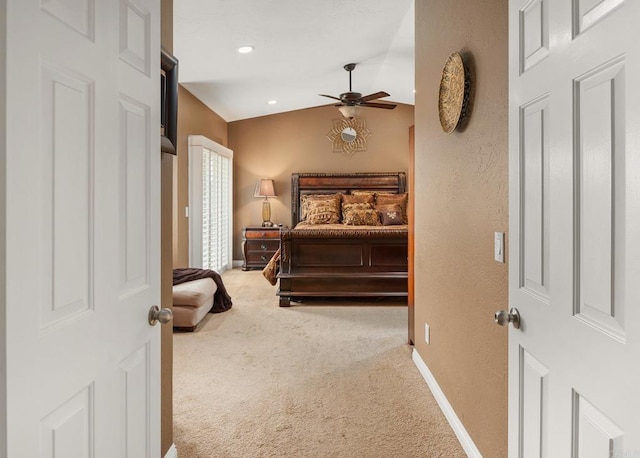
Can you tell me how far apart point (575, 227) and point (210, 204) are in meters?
6.03

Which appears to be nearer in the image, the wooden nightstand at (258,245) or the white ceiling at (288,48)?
the white ceiling at (288,48)

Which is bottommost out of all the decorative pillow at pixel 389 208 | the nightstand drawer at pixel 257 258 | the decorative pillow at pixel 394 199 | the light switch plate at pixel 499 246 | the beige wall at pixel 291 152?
the nightstand drawer at pixel 257 258

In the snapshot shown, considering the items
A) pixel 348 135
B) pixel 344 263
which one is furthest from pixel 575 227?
pixel 348 135

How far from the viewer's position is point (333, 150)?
8016 mm

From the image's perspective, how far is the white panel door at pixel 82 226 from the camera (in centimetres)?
76

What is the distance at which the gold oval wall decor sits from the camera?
2.07 meters

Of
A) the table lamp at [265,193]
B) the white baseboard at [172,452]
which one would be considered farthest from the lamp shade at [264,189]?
the white baseboard at [172,452]

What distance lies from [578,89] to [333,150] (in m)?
7.22

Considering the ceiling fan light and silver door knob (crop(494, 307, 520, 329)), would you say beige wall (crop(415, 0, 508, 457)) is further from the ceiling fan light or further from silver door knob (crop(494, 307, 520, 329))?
the ceiling fan light

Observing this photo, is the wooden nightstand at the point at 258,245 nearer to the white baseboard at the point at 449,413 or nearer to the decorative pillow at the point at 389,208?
the decorative pillow at the point at 389,208

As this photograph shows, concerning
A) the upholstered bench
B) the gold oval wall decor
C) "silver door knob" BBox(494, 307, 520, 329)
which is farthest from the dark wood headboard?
"silver door knob" BBox(494, 307, 520, 329)

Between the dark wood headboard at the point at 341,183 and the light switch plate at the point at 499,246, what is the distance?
20.2 ft

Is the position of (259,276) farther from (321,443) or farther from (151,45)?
(151,45)

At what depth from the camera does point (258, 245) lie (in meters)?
7.41
